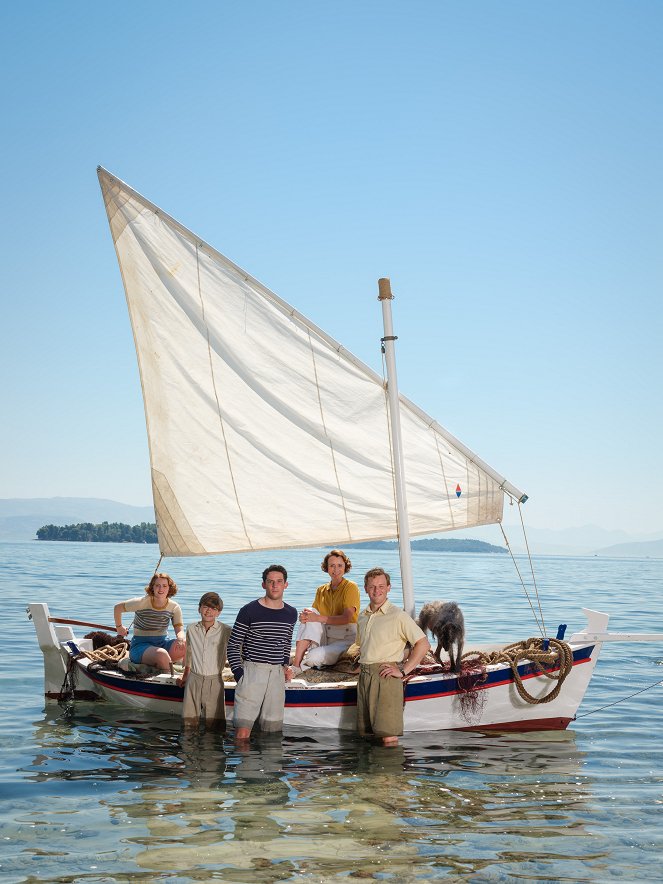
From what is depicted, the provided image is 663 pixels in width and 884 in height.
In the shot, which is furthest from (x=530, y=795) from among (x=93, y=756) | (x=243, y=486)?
(x=243, y=486)

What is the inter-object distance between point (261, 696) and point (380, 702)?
1.38 meters

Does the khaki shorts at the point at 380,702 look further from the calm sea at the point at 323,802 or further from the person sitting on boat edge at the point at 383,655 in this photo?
the calm sea at the point at 323,802

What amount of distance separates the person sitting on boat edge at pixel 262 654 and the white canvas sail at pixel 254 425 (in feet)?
9.09

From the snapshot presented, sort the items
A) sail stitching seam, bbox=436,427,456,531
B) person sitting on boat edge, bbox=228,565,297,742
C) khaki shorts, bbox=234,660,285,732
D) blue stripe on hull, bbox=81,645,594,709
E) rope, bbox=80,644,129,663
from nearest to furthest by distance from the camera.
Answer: person sitting on boat edge, bbox=228,565,297,742 → khaki shorts, bbox=234,660,285,732 → blue stripe on hull, bbox=81,645,594,709 → sail stitching seam, bbox=436,427,456,531 → rope, bbox=80,644,129,663

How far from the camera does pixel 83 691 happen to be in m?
12.7

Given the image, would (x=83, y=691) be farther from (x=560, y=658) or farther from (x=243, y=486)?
(x=560, y=658)

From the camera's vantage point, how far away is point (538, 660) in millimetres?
10633

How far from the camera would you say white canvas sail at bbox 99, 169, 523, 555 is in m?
12.2

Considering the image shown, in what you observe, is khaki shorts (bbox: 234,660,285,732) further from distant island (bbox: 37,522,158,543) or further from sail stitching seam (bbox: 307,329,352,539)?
distant island (bbox: 37,522,158,543)

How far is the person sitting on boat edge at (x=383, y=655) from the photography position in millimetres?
9648

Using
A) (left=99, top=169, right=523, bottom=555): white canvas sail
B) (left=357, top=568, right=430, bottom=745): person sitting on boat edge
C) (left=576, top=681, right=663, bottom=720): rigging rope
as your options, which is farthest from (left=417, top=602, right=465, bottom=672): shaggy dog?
(left=576, top=681, right=663, bottom=720): rigging rope

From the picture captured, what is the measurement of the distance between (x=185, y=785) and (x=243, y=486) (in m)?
4.90

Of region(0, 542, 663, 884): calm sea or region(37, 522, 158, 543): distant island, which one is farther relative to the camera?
region(37, 522, 158, 543): distant island

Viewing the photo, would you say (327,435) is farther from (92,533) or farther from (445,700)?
(92,533)
